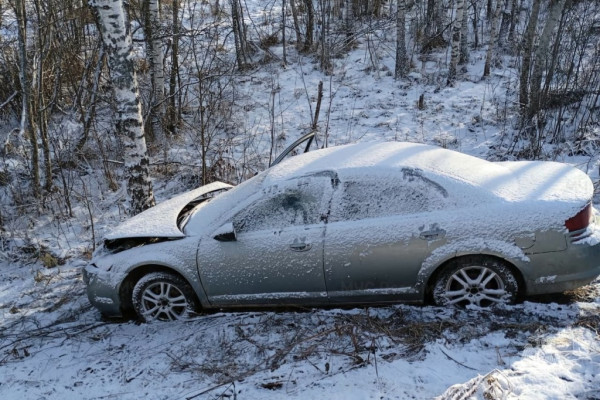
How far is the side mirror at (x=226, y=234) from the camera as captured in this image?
4.36 m

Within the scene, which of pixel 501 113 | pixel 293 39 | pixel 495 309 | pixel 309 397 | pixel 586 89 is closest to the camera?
pixel 309 397

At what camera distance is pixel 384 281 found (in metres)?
4.23

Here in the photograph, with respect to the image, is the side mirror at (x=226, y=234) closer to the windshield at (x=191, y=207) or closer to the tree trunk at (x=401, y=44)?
the windshield at (x=191, y=207)

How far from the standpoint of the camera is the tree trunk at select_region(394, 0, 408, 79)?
12.2 m

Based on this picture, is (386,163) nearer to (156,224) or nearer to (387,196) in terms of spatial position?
(387,196)

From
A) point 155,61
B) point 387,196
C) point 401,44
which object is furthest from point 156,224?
point 401,44

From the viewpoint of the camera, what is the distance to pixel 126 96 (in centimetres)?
604

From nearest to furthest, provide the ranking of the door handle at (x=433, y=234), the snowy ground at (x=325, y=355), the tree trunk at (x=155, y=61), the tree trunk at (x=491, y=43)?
the snowy ground at (x=325, y=355) < the door handle at (x=433, y=234) < the tree trunk at (x=155, y=61) < the tree trunk at (x=491, y=43)

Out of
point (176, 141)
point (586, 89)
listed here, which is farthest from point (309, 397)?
point (586, 89)

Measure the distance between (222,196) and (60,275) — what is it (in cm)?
282

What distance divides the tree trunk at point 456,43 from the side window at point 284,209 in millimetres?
8535

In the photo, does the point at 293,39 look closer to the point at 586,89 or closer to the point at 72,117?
the point at 72,117

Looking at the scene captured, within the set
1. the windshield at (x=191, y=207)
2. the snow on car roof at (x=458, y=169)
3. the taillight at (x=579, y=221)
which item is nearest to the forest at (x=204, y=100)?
the windshield at (x=191, y=207)

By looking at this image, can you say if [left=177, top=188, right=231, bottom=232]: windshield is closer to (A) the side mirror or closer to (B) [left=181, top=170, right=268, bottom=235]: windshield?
(B) [left=181, top=170, right=268, bottom=235]: windshield
